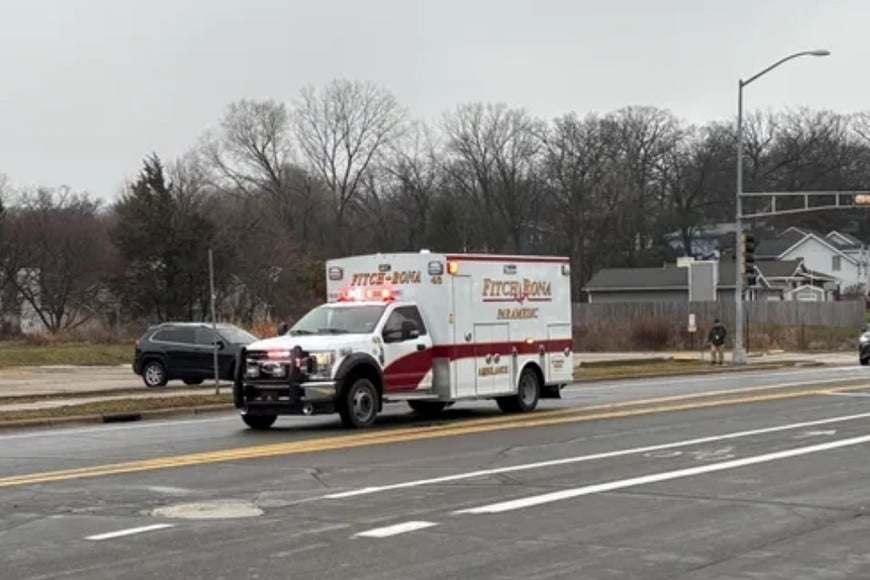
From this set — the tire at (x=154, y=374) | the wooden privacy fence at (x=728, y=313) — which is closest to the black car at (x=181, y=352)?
the tire at (x=154, y=374)

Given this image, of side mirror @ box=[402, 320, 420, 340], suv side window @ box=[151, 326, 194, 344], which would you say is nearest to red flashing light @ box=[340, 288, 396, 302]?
side mirror @ box=[402, 320, 420, 340]

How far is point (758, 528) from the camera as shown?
29.2 ft

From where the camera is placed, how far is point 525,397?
20.8 metres

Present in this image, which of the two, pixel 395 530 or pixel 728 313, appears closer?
pixel 395 530

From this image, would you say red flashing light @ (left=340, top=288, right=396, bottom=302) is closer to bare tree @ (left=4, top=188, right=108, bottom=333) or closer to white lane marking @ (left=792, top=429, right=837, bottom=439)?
white lane marking @ (left=792, top=429, right=837, bottom=439)

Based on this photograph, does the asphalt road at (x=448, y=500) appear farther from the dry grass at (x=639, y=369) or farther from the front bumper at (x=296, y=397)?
the dry grass at (x=639, y=369)

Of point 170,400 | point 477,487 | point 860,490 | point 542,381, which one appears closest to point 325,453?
point 477,487

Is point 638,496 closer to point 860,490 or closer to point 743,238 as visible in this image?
point 860,490

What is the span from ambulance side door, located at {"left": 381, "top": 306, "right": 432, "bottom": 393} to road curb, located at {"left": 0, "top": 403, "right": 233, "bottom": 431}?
218 inches

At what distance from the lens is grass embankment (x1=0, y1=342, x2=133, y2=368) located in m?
41.6

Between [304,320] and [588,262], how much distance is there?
87.8 meters

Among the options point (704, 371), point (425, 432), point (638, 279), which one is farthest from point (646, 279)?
point (425, 432)

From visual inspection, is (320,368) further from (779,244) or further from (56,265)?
(779,244)

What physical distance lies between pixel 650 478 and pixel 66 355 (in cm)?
3565
